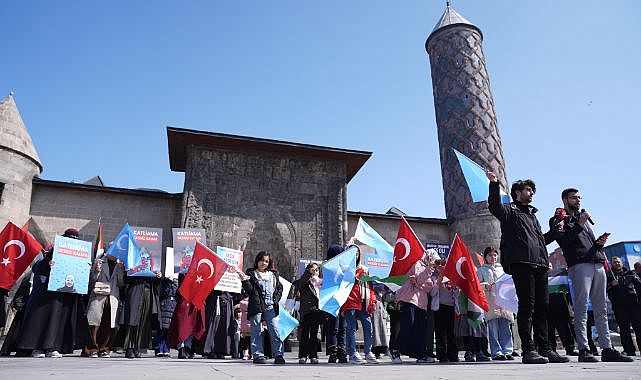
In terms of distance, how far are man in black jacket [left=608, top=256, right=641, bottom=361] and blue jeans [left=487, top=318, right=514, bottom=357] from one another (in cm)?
217

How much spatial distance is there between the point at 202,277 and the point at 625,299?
23.5 ft

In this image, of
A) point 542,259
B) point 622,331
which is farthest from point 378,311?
point 622,331

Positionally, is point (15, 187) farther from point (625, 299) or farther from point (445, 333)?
point (625, 299)

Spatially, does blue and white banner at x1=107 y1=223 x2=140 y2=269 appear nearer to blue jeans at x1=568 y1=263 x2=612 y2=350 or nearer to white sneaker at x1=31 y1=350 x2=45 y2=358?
white sneaker at x1=31 y1=350 x2=45 y2=358

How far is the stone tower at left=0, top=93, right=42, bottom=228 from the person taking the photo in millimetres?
12039

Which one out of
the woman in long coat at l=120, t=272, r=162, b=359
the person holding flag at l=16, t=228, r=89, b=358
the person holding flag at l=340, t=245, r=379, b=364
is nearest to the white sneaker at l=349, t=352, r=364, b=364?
the person holding flag at l=340, t=245, r=379, b=364

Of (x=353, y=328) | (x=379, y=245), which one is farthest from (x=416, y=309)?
(x=379, y=245)

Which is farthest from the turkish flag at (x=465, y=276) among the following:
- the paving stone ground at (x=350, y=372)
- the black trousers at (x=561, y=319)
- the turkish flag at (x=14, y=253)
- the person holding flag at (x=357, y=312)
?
the turkish flag at (x=14, y=253)

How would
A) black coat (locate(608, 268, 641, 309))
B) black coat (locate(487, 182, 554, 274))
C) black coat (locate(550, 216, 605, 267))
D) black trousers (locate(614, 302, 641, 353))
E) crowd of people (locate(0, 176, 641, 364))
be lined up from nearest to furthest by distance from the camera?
black coat (locate(487, 182, 554, 274))
crowd of people (locate(0, 176, 641, 364))
black coat (locate(550, 216, 605, 267))
black trousers (locate(614, 302, 641, 353))
black coat (locate(608, 268, 641, 309))

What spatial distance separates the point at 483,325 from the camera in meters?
6.25

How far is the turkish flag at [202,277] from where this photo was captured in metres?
6.76

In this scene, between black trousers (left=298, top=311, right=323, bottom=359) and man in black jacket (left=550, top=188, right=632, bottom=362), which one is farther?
black trousers (left=298, top=311, right=323, bottom=359)

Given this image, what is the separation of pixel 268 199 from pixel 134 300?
25.4 feet

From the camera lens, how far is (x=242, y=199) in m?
14.4
